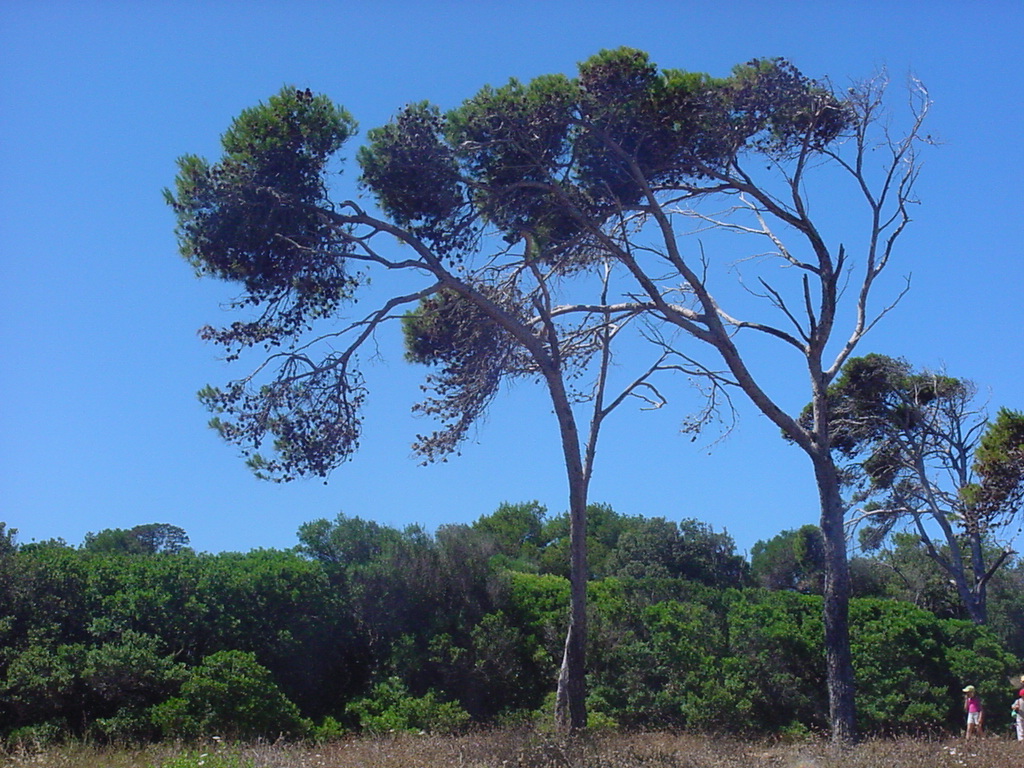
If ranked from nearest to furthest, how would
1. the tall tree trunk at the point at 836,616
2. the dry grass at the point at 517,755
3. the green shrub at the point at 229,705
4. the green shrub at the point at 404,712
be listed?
the dry grass at the point at 517,755, the tall tree trunk at the point at 836,616, the green shrub at the point at 229,705, the green shrub at the point at 404,712

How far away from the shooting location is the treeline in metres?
12.7

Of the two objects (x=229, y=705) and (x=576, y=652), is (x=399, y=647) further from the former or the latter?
(x=576, y=652)

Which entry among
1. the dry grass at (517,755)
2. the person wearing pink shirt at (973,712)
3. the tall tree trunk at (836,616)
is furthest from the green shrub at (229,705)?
the person wearing pink shirt at (973,712)

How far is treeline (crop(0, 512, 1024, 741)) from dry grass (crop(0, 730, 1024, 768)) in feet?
4.39

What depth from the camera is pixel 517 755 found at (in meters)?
10.6

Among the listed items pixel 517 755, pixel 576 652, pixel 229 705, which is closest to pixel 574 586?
pixel 576 652

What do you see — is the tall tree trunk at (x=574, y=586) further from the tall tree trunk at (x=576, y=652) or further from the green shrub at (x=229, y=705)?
the green shrub at (x=229, y=705)

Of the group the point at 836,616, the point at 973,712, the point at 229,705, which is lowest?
the point at 973,712

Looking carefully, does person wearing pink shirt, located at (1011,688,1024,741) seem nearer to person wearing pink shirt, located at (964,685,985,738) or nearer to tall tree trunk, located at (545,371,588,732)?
person wearing pink shirt, located at (964,685,985,738)

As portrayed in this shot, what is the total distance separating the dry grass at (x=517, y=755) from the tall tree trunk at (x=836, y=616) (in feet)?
1.20

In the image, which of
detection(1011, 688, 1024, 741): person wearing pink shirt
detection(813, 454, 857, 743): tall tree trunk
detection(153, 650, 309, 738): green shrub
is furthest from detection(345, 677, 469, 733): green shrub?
detection(1011, 688, 1024, 741): person wearing pink shirt

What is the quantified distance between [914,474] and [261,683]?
57.4ft

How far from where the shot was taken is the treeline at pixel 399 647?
41.7ft

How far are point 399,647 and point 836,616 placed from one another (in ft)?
23.9
